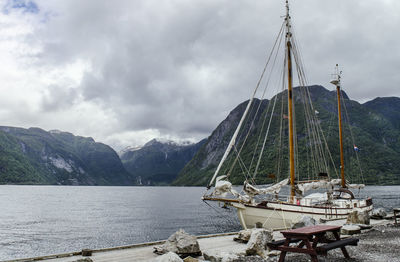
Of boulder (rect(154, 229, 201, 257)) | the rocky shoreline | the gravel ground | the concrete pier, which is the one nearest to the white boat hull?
the concrete pier

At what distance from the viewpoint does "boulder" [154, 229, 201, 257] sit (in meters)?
10.7

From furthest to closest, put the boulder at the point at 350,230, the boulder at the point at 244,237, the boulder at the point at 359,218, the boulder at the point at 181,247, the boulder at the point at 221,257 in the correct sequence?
the boulder at the point at 359,218 → the boulder at the point at 350,230 → the boulder at the point at 244,237 → the boulder at the point at 181,247 → the boulder at the point at 221,257

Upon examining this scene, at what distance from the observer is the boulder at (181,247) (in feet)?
35.1

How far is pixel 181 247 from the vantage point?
1072 cm

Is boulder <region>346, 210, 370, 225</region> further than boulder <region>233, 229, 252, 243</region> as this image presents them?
Yes

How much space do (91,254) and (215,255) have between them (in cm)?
477

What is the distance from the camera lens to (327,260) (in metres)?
9.32

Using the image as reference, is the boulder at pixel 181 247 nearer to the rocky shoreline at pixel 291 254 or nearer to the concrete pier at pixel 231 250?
the rocky shoreline at pixel 291 254

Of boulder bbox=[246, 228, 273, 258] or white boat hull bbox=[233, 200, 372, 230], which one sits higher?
boulder bbox=[246, 228, 273, 258]

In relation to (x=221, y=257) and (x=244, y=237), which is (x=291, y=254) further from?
(x=244, y=237)

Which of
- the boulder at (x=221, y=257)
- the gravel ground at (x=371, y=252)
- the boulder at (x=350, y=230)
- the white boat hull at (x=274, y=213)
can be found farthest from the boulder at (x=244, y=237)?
the white boat hull at (x=274, y=213)

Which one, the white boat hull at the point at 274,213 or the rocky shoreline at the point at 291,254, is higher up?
the rocky shoreline at the point at 291,254

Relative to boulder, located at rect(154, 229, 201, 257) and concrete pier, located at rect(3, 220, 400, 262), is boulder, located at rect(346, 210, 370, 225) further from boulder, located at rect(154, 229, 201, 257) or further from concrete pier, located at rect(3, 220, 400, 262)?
boulder, located at rect(154, 229, 201, 257)

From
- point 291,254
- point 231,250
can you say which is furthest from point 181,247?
point 291,254
